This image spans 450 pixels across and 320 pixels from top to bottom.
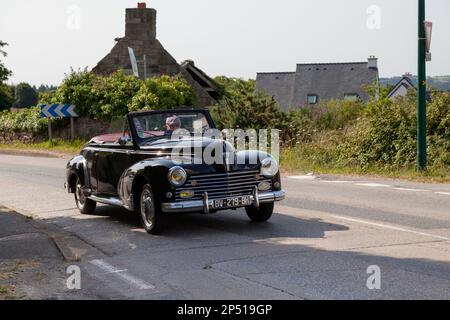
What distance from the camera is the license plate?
9836 mm

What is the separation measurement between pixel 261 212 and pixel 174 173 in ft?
6.15

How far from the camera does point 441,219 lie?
10.9 m

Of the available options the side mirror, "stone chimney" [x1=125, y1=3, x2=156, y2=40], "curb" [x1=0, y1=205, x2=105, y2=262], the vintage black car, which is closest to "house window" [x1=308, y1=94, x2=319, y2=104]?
"stone chimney" [x1=125, y1=3, x2=156, y2=40]

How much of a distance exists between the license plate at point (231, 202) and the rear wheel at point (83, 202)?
3650 millimetres

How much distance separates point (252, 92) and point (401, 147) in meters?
9.58

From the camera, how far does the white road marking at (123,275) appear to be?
704 cm

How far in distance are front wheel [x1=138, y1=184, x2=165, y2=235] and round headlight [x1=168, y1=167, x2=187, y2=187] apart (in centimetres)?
42

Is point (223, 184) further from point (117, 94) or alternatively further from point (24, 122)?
point (24, 122)

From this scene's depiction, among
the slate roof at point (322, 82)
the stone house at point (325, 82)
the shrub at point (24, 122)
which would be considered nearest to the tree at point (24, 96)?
the slate roof at point (322, 82)

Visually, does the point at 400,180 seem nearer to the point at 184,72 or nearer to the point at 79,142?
the point at 79,142

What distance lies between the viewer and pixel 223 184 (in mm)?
9992

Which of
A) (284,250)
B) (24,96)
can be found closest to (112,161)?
(284,250)
